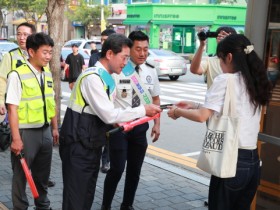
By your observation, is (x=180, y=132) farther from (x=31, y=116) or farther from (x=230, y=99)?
(x=230, y=99)

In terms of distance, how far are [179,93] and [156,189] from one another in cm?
985

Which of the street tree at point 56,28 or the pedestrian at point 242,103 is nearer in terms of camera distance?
the pedestrian at point 242,103

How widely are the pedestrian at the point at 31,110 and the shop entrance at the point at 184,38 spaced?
30404 millimetres

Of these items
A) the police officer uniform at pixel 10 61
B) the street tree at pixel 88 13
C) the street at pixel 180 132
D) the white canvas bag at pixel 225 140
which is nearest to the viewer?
the white canvas bag at pixel 225 140

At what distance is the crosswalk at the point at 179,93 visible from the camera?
13177 mm

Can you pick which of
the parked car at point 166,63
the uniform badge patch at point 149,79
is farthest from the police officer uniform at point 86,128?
the parked car at point 166,63

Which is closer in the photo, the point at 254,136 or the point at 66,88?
the point at 254,136

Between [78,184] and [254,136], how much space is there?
1.34 m

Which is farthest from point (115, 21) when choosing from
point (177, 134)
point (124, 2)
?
point (177, 134)

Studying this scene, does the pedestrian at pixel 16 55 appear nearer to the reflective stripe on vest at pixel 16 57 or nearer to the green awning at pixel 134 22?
the reflective stripe on vest at pixel 16 57

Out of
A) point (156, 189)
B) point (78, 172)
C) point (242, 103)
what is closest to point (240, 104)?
point (242, 103)

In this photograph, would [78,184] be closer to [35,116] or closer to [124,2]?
[35,116]

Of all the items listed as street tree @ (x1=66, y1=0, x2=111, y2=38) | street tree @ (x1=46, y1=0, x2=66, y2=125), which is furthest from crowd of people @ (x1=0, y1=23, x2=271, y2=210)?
street tree @ (x1=66, y1=0, x2=111, y2=38)

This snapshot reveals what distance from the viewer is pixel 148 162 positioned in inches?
246
